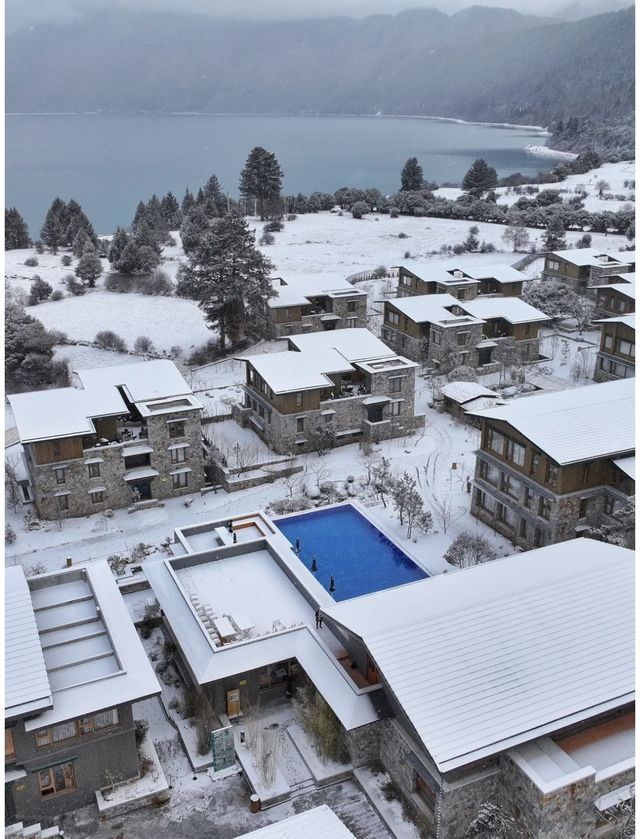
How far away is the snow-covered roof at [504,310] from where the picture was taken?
4562 centimetres

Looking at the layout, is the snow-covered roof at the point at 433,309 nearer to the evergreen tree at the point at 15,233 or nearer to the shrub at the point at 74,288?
the shrub at the point at 74,288

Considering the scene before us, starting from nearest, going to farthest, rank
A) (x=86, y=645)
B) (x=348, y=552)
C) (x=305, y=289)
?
(x=86, y=645), (x=348, y=552), (x=305, y=289)

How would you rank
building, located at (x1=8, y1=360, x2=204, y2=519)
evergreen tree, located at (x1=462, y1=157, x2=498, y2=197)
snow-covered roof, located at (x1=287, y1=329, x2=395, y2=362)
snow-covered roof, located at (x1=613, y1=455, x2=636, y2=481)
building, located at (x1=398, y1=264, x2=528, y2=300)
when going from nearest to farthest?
snow-covered roof, located at (x1=613, y1=455, x2=636, y2=481), building, located at (x1=8, y1=360, x2=204, y2=519), snow-covered roof, located at (x1=287, y1=329, x2=395, y2=362), building, located at (x1=398, y1=264, x2=528, y2=300), evergreen tree, located at (x1=462, y1=157, x2=498, y2=197)

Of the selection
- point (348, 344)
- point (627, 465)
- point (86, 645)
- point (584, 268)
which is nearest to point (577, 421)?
point (627, 465)

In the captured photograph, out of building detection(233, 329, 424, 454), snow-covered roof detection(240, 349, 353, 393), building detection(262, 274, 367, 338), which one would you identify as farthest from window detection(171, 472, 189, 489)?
building detection(262, 274, 367, 338)

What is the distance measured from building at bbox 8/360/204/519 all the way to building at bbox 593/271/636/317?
31443 mm

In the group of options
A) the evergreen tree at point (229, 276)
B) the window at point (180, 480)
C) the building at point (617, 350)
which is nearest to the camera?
the window at point (180, 480)

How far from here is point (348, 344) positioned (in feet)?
125

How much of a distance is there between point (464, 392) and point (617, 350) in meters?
10.1

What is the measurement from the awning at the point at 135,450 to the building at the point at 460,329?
20694 mm

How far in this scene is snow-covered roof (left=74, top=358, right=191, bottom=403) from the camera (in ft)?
104

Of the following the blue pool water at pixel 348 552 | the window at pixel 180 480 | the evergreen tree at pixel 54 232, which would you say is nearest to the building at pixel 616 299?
the blue pool water at pixel 348 552

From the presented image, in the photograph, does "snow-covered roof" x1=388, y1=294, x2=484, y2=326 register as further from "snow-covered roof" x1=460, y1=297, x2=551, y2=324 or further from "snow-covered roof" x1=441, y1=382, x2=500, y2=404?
"snow-covered roof" x1=441, y1=382, x2=500, y2=404

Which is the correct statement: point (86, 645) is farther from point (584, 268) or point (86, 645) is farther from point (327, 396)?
point (584, 268)
